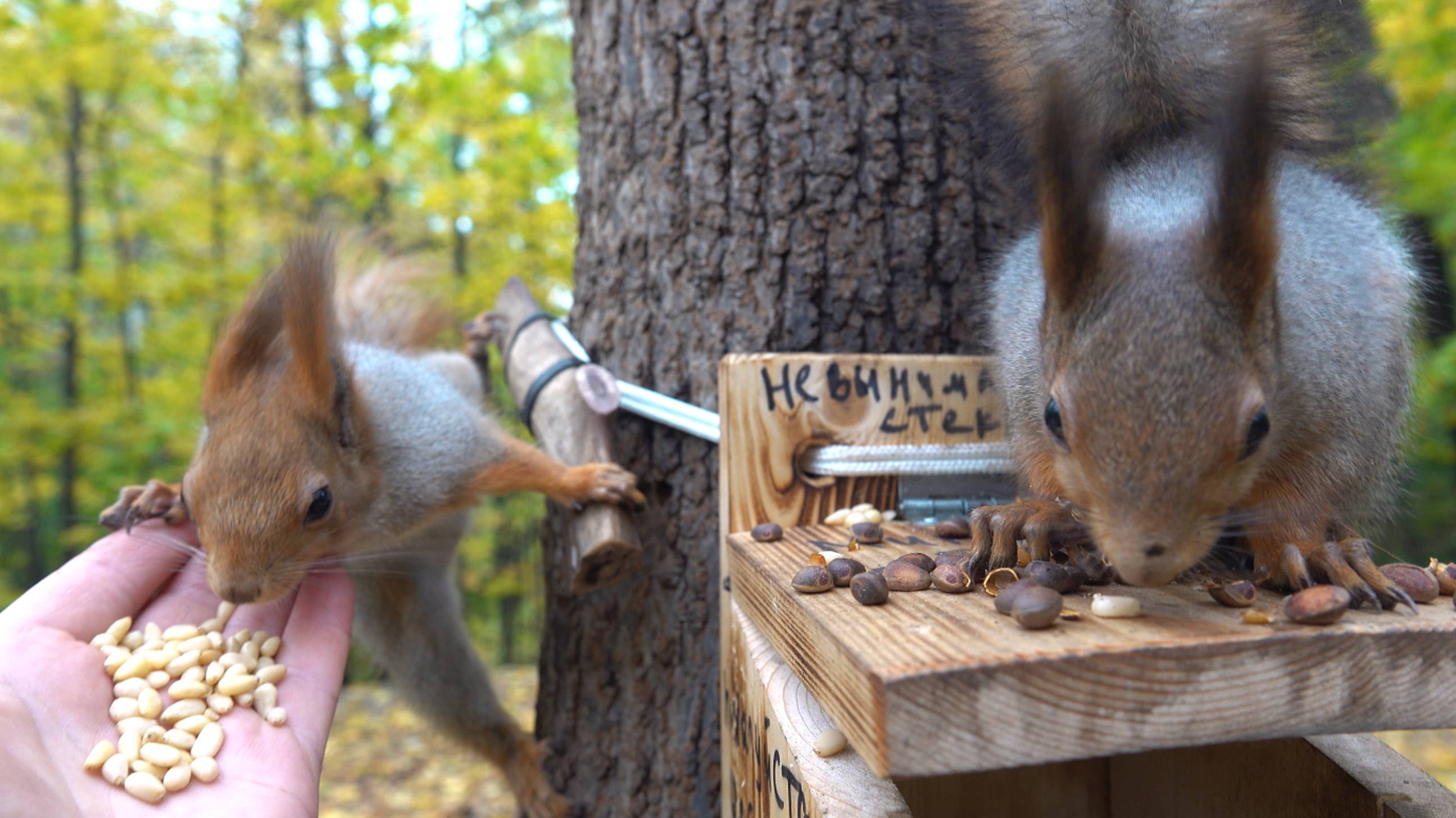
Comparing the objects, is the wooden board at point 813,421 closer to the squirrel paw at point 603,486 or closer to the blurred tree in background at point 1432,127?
the squirrel paw at point 603,486

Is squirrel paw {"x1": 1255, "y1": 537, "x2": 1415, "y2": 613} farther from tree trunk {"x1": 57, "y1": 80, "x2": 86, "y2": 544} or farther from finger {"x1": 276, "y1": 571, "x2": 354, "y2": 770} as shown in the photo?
tree trunk {"x1": 57, "y1": 80, "x2": 86, "y2": 544}

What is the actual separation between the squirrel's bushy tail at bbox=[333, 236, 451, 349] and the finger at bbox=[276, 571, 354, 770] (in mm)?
679

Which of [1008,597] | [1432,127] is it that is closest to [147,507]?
[1008,597]

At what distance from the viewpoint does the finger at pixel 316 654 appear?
55.4 inches

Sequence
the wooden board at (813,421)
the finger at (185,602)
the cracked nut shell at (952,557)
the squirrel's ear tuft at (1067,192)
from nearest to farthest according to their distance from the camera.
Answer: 1. the squirrel's ear tuft at (1067,192)
2. the cracked nut shell at (952,557)
3. the wooden board at (813,421)
4. the finger at (185,602)

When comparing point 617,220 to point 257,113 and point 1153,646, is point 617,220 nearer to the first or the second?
point 1153,646

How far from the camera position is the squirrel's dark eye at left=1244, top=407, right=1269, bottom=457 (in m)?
0.88

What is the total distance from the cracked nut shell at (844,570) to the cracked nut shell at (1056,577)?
0.17 metres

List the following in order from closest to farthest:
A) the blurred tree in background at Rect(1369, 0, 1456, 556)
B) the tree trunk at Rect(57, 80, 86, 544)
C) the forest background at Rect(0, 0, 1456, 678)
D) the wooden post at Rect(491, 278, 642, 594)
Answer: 1. the wooden post at Rect(491, 278, 642, 594)
2. the blurred tree in background at Rect(1369, 0, 1456, 556)
3. the forest background at Rect(0, 0, 1456, 678)
4. the tree trunk at Rect(57, 80, 86, 544)

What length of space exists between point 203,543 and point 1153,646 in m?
1.49

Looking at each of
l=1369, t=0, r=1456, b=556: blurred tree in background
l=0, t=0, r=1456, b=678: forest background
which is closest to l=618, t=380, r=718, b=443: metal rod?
l=0, t=0, r=1456, b=678: forest background

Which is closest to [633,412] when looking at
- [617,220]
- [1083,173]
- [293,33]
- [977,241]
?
[617,220]

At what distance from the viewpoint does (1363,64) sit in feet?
3.98

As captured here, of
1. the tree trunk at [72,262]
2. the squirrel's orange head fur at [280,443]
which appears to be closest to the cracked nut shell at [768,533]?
the squirrel's orange head fur at [280,443]
